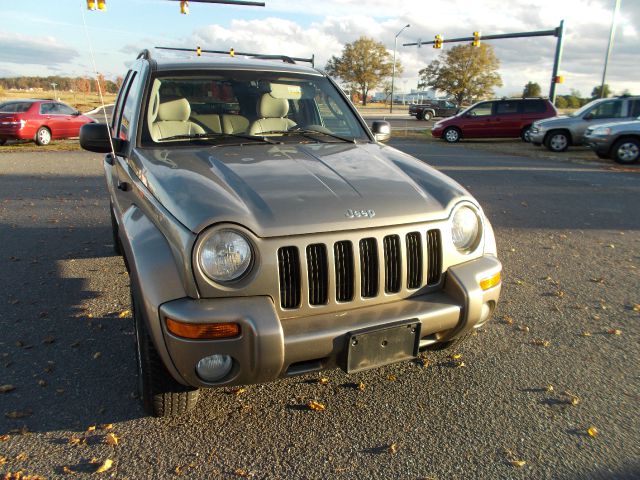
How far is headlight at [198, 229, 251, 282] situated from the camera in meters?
2.29

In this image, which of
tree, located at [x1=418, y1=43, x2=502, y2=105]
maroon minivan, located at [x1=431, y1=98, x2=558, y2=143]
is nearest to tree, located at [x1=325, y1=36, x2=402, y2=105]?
tree, located at [x1=418, y1=43, x2=502, y2=105]

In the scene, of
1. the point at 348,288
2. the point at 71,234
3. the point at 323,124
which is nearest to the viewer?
the point at 348,288

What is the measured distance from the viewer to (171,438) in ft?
8.51

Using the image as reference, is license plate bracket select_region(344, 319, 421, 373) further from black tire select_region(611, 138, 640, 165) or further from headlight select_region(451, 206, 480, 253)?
black tire select_region(611, 138, 640, 165)

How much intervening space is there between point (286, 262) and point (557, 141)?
17.2 m

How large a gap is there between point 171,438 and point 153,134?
1.97 m

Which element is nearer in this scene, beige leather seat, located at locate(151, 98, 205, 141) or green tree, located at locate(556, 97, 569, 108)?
beige leather seat, located at locate(151, 98, 205, 141)

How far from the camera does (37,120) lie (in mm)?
16750

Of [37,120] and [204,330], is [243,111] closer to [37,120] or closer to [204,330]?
[204,330]

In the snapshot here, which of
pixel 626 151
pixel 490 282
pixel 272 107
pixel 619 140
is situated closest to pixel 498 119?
pixel 619 140

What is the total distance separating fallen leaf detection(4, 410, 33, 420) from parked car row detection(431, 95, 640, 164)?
15.2m

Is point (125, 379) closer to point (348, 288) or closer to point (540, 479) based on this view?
point (348, 288)

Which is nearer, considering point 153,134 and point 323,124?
point 153,134

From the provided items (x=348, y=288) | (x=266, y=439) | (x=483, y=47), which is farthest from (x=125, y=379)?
(x=483, y=47)
